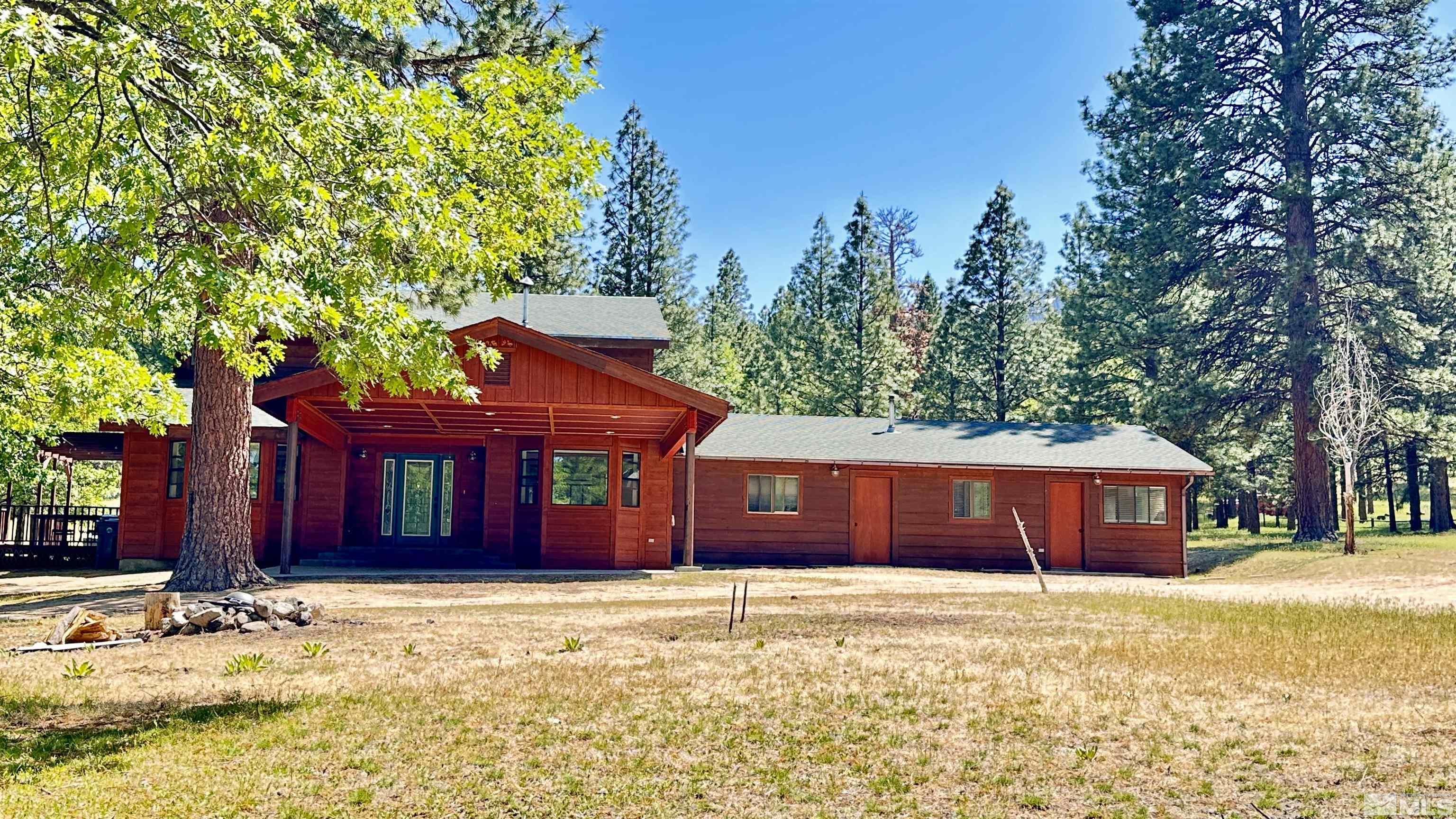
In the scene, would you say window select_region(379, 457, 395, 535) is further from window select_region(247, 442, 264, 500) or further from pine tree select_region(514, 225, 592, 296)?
pine tree select_region(514, 225, 592, 296)

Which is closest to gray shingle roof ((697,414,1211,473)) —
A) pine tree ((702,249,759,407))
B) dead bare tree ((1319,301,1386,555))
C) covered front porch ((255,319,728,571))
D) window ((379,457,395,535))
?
covered front porch ((255,319,728,571))

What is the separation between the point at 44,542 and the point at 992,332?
1254 inches

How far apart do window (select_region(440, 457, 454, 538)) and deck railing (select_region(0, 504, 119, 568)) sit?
671 centimetres

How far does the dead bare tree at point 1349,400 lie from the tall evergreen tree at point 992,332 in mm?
11798

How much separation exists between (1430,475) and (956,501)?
25294mm

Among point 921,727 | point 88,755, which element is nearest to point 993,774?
point 921,727

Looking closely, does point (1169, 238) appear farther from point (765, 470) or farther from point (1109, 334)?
point (765, 470)

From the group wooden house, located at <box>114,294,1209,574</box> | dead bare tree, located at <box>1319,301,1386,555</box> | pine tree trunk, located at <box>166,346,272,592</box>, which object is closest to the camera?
pine tree trunk, located at <box>166,346,272,592</box>

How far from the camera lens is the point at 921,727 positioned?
23.2ft

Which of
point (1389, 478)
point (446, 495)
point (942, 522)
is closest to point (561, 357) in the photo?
point (446, 495)

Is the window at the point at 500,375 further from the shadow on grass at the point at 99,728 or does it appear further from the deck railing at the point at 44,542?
the shadow on grass at the point at 99,728

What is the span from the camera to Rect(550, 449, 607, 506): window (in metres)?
22.1

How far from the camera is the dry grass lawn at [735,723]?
553 cm

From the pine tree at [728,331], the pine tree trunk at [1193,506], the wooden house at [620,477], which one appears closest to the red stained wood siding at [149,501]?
the wooden house at [620,477]
